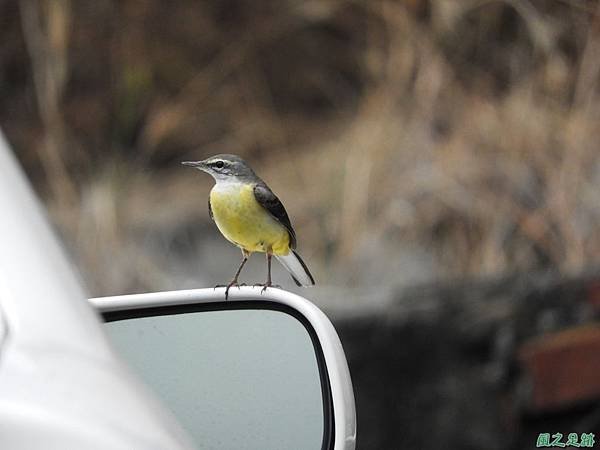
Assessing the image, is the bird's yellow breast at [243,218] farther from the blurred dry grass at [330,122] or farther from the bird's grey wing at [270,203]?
the blurred dry grass at [330,122]

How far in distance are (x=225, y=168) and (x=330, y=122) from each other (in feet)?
7.79

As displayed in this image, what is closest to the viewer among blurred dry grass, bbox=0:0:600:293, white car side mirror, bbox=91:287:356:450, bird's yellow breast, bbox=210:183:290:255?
white car side mirror, bbox=91:287:356:450

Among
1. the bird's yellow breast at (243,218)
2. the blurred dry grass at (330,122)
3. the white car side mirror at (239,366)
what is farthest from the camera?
the blurred dry grass at (330,122)

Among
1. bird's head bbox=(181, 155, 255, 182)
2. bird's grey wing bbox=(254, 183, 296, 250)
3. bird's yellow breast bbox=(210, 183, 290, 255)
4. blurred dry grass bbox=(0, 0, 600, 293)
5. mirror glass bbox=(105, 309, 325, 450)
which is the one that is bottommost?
mirror glass bbox=(105, 309, 325, 450)

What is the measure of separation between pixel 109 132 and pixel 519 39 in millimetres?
1320

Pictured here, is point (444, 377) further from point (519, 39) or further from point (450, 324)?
point (519, 39)

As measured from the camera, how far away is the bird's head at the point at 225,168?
112 centimetres

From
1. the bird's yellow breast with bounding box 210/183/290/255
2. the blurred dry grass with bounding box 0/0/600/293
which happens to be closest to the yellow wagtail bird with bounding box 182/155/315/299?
the bird's yellow breast with bounding box 210/183/290/255

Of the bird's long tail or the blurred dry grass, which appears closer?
the bird's long tail

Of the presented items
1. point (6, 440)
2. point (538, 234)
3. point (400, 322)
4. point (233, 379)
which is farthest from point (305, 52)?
point (6, 440)

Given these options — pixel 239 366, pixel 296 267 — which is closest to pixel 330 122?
pixel 296 267

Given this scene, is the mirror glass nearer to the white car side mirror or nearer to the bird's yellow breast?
the white car side mirror

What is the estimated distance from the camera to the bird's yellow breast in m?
1.12

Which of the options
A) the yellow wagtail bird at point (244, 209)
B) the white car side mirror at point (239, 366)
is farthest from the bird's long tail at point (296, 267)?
the white car side mirror at point (239, 366)
